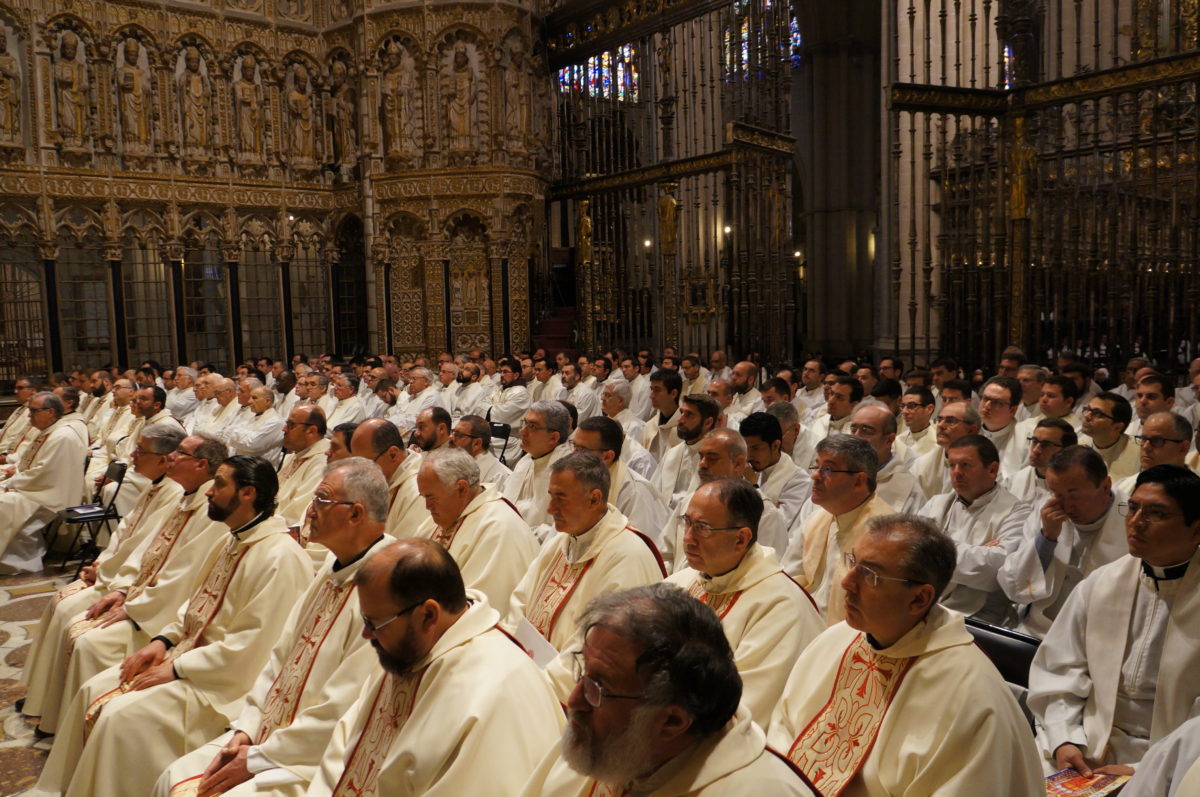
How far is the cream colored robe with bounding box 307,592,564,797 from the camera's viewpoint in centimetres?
260

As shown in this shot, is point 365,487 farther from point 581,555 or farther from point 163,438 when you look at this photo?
point 163,438

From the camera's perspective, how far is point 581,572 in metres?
4.01

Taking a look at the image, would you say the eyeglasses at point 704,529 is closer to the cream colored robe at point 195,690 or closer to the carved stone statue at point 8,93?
the cream colored robe at point 195,690

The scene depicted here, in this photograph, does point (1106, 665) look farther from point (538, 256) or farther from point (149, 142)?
point (149, 142)

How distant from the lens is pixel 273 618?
4.13m

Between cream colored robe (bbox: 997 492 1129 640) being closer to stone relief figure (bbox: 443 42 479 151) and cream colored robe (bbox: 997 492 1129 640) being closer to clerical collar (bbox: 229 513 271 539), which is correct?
clerical collar (bbox: 229 513 271 539)

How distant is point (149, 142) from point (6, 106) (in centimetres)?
200

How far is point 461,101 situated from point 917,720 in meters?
15.1

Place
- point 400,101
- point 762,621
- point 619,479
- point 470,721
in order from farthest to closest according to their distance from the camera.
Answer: point 400,101 → point 619,479 → point 762,621 → point 470,721

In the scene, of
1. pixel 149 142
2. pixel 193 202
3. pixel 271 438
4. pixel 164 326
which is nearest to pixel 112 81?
pixel 149 142

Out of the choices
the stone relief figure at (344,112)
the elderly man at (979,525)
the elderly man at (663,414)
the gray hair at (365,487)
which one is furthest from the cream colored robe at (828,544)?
the stone relief figure at (344,112)

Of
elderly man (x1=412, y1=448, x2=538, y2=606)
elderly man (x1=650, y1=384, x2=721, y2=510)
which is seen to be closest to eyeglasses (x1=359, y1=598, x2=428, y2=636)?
elderly man (x1=412, y1=448, x2=538, y2=606)

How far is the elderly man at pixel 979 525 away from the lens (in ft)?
14.3

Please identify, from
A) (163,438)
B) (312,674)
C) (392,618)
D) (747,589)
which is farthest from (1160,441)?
(163,438)
